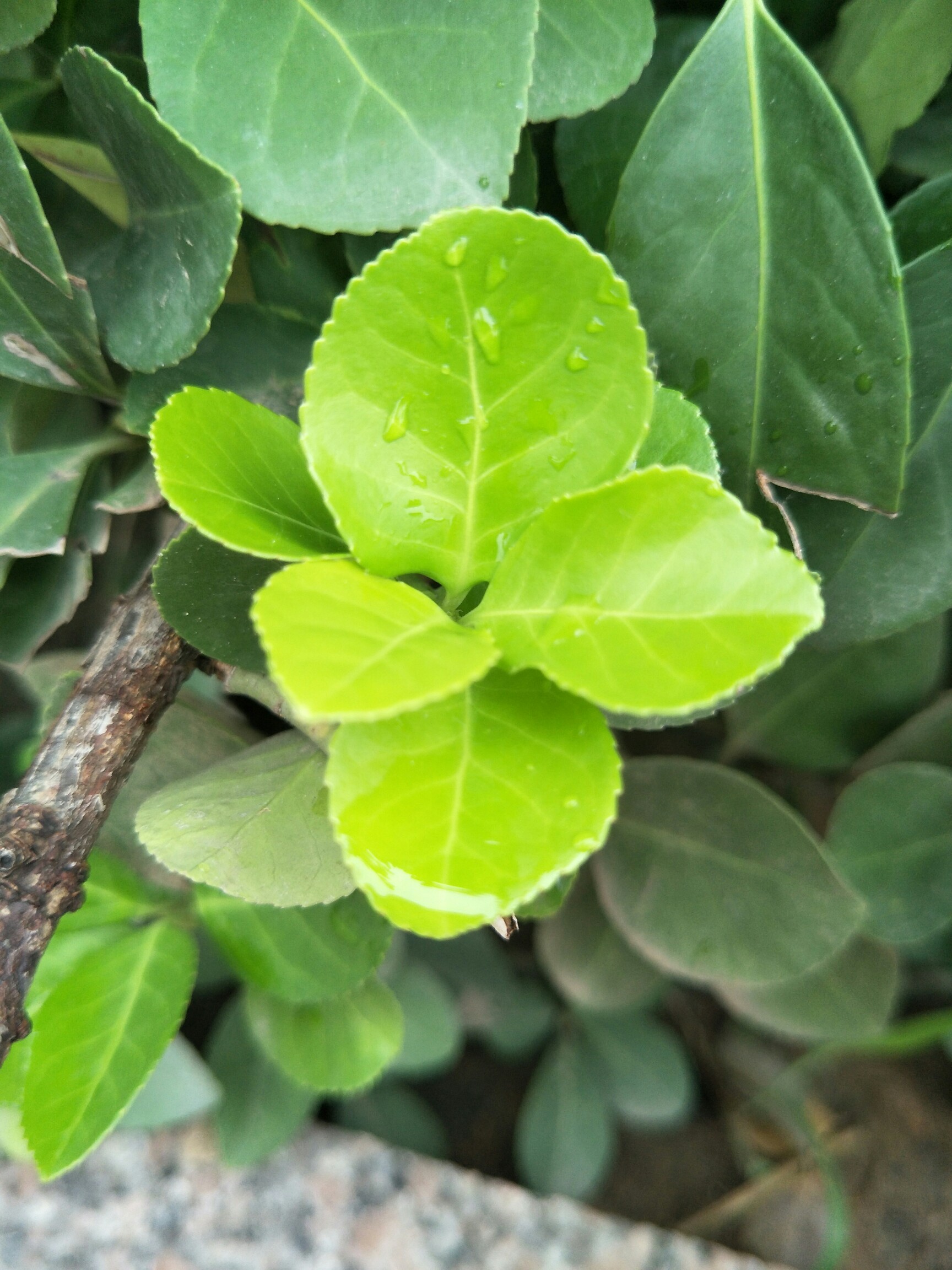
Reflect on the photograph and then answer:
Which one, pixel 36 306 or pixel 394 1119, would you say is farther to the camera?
pixel 394 1119

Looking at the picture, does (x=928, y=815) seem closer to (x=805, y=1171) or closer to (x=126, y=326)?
(x=805, y=1171)

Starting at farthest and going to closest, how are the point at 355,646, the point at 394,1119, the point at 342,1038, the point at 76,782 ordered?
the point at 394,1119 → the point at 342,1038 → the point at 76,782 → the point at 355,646

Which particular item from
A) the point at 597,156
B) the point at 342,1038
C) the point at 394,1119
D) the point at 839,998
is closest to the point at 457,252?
the point at 597,156

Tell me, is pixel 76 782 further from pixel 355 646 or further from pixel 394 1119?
pixel 394 1119

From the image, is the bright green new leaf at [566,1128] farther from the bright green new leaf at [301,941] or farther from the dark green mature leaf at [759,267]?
the dark green mature leaf at [759,267]

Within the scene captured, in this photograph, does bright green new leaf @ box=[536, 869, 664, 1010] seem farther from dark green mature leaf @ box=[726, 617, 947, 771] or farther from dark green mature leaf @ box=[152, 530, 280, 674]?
dark green mature leaf @ box=[152, 530, 280, 674]

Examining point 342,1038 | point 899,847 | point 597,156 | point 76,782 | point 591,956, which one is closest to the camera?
point 76,782

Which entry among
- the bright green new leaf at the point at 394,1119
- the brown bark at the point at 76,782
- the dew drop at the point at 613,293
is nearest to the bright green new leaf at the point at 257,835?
the brown bark at the point at 76,782

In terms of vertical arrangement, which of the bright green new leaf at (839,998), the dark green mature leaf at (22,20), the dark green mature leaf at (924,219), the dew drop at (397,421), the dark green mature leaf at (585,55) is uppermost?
the dark green mature leaf at (22,20)
